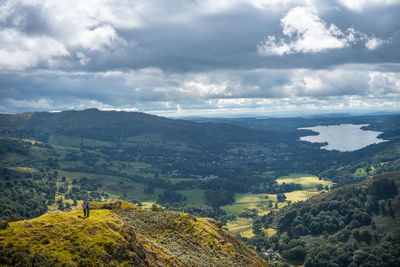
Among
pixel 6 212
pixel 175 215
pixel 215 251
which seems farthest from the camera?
pixel 6 212

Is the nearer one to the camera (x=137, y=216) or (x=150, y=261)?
(x=150, y=261)

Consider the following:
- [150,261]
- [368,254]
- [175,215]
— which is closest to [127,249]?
[150,261]

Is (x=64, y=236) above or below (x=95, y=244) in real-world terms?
above

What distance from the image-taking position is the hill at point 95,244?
32.5 m

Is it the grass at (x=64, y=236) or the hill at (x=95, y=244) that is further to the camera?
the grass at (x=64, y=236)

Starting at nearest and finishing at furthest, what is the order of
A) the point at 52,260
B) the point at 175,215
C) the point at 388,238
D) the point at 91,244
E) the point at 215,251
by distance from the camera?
the point at 52,260 → the point at 91,244 → the point at 215,251 → the point at 175,215 → the point at 388,238

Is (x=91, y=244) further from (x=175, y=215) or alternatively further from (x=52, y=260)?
(x=175, y=215)

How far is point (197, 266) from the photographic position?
54188 millimetres

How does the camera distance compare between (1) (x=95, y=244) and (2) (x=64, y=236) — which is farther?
(1) (x=95, y=244)

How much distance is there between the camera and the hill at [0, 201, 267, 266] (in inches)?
1281

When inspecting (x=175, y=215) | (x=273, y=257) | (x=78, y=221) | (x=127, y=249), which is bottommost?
(x=273, y=257)

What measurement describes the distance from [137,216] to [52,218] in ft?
99.5

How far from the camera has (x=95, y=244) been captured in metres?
37.6

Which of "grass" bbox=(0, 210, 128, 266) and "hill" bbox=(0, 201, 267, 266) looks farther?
"grass" bbox=(0, 210, 128, 266)
